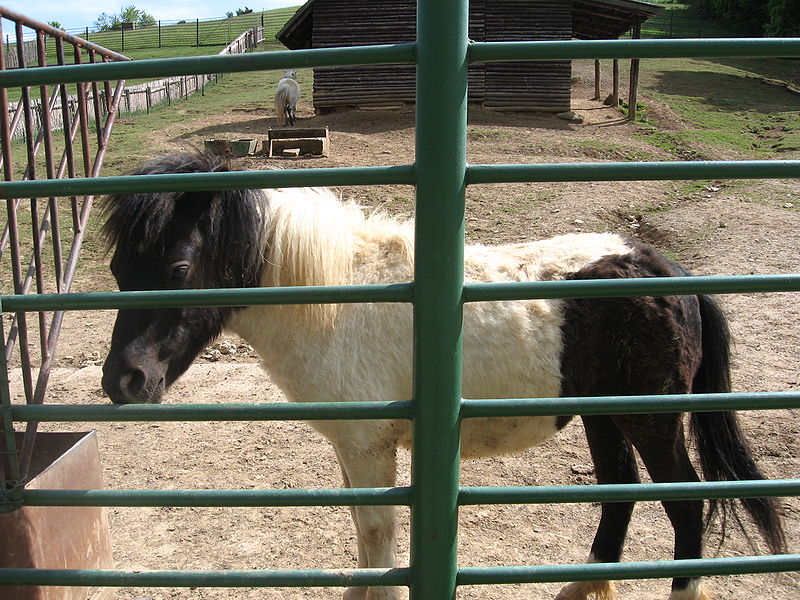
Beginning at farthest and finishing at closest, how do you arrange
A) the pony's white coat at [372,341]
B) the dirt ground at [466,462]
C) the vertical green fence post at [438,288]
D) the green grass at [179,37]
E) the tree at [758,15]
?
the green grass at [179,37] → the tree at [758,15] → the dirt ground at [466,462] → the pony's white coat at [372,341] → the vertical green fence post at [438,288]

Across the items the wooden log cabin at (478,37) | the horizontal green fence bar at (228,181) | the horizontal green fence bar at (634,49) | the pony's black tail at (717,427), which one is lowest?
the pony's black tail at (717,427)

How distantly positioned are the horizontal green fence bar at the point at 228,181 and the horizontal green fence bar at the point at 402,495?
70cm

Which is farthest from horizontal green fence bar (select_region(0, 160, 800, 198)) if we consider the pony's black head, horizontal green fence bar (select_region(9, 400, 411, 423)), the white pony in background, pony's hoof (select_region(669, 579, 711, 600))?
the white pony in background

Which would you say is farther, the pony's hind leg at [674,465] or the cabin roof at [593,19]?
the cabin roof at [593,19]

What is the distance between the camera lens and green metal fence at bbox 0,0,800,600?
142 centimetres

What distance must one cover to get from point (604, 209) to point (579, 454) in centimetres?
598

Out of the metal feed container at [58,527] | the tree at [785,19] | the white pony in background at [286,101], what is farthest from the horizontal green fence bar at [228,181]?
the tree at [785,19]

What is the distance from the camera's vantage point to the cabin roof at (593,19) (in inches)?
703

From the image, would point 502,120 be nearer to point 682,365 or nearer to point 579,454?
point 579,454

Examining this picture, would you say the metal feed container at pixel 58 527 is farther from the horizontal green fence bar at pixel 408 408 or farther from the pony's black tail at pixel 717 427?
the pony's black tail at pixel 717 427

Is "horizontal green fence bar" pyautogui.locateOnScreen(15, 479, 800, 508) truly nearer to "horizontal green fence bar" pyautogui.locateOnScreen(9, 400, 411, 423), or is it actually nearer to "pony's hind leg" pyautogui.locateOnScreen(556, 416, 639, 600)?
"horizontal green fence bar" pyautogui.locateOnScreen(9, 400, 411, 423)

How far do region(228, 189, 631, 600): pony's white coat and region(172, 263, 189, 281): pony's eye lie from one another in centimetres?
37

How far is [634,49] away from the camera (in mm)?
1498

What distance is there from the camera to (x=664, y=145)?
15.0 metres
